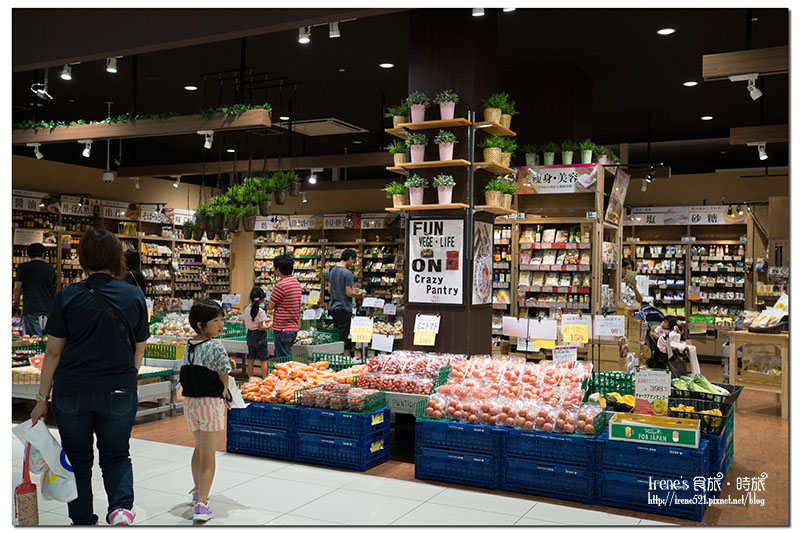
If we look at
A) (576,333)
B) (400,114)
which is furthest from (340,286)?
(576,333)

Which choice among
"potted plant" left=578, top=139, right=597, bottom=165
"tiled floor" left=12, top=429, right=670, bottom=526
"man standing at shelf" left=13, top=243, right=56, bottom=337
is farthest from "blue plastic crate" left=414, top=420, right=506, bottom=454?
"man standing at shelf" left=13, top=243, right=56, bottom=337

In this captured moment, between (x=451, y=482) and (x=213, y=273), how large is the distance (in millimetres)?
13616

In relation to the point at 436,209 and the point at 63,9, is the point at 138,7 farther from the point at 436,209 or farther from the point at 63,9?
the point at 436,209

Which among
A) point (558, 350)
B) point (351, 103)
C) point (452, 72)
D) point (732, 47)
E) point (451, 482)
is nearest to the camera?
point (451, 482)

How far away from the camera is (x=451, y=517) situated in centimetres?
406

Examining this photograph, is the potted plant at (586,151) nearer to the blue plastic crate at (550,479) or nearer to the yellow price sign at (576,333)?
the yellow price sign at (576,333)

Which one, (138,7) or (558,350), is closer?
(138,7)

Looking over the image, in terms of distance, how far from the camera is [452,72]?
6262 mm

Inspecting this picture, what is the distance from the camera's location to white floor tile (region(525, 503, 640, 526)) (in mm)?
4027

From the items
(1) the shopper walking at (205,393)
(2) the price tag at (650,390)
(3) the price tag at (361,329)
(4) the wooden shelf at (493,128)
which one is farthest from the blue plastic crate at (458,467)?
(4) the wooden shelf at (493,128)

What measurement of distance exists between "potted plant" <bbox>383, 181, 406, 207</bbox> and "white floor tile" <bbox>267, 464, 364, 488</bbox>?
244 cm

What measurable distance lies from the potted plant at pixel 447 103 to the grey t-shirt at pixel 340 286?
11.2 ft
